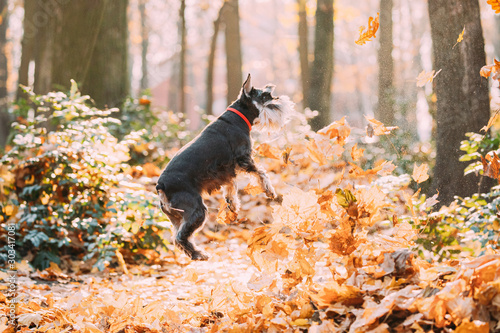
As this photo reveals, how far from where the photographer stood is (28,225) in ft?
17.8

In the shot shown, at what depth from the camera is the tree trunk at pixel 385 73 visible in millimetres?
7598

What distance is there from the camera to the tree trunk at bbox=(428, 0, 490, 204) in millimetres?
4801

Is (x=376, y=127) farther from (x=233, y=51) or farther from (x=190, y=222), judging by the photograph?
(x=233, y=51)

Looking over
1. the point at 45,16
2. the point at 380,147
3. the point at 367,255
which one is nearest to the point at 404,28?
the point at 380,147

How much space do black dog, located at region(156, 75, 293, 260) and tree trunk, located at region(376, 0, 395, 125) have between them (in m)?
3.29

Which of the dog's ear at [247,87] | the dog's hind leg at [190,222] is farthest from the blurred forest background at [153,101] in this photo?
the dog's hind leg at [190,222]

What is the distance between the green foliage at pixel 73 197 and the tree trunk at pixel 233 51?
6.45m

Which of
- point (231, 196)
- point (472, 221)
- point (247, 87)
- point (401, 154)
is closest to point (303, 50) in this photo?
point (401, 154)

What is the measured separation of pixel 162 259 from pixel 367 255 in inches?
138

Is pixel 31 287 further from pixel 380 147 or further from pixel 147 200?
pixel 380 147

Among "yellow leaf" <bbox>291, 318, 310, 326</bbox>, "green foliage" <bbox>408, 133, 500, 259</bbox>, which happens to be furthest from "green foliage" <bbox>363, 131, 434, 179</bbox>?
"yellow leaf" <bbox>291, 318, 310, 326</bbox>

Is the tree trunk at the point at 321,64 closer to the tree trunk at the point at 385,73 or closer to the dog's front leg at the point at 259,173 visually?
the tree trunk at the point at 385,73

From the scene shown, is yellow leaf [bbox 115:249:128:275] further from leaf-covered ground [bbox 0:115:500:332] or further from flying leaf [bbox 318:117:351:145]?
flying leaf [bbox 318:117:351:145]

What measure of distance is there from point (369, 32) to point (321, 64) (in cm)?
734
